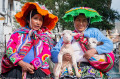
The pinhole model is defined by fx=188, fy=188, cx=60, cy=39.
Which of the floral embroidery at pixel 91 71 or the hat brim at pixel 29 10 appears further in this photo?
the hat brim at pixel 29 10

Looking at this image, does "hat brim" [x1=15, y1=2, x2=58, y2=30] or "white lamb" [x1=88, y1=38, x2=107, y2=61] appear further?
"hat brim" [x1=15, y1=2, x2=58, y2=30]

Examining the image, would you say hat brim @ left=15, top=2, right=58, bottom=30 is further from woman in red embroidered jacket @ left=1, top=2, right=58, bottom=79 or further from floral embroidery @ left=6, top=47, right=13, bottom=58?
floral embroidery @ left=6, top=47, right=13, bottom=58

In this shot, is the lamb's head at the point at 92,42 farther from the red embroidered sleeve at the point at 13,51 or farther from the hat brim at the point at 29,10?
the red embroidered sleeve at the point at 13,51

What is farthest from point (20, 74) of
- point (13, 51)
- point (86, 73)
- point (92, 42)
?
point (92, 42)

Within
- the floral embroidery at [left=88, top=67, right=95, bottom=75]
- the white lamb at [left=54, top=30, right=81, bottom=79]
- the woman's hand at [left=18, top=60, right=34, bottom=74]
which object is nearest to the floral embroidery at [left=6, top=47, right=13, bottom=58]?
the woman's hand at [left=18, top=60, right=34, bottom=74]

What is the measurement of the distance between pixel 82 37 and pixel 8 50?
1143 mm

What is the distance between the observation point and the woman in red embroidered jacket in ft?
9.15

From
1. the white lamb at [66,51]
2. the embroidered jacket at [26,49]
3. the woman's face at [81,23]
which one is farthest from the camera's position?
the woman's face at [81,23]

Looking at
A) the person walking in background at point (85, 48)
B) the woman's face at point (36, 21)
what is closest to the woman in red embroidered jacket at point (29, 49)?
the woman's face at point (36, 21)

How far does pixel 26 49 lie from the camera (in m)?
2.88

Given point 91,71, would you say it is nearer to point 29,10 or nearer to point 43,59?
point 43,59

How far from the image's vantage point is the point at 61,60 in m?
Answer: 2.73

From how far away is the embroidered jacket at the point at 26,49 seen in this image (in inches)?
110

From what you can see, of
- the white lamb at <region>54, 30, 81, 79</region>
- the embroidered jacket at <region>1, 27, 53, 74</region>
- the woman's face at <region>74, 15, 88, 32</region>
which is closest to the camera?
the white lamb at <region>54, 30, 81, 79</region>
